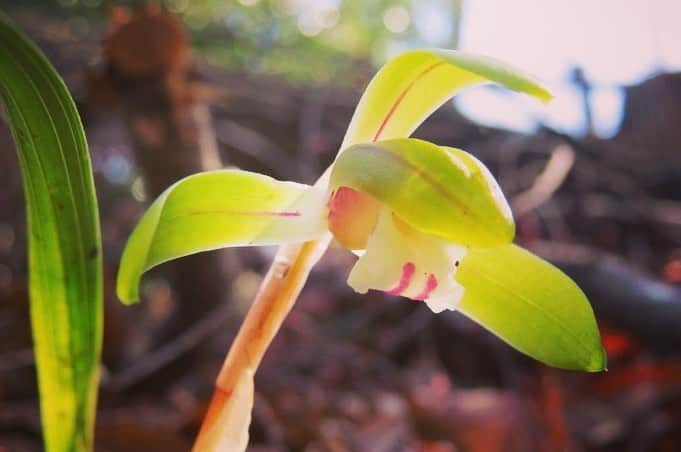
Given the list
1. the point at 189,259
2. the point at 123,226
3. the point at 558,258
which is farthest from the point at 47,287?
the point at 123,226

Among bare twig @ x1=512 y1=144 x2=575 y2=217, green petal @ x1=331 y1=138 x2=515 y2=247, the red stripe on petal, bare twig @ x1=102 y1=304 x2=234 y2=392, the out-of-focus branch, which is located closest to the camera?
green petal @ x1=331 y1=138 x2=515 y2=247

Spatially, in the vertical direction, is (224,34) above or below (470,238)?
below

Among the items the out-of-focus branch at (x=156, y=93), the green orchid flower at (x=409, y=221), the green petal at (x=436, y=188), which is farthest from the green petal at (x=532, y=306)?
the out-of-focus branch at (x=156, y=93)

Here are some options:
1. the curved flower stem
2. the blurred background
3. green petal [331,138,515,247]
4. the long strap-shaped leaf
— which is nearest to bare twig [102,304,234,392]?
the blurred background

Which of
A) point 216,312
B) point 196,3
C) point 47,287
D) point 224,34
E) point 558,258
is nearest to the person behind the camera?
point 47,287

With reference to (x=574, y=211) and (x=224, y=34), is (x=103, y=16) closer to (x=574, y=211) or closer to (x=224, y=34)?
(x=224, y=34)

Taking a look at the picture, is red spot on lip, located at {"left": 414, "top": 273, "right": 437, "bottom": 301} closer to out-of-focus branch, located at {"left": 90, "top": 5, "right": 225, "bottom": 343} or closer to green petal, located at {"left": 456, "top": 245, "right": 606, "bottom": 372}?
green petal, located at {"left": 456, "top": 245, "right": 606, "bottom": 372}
